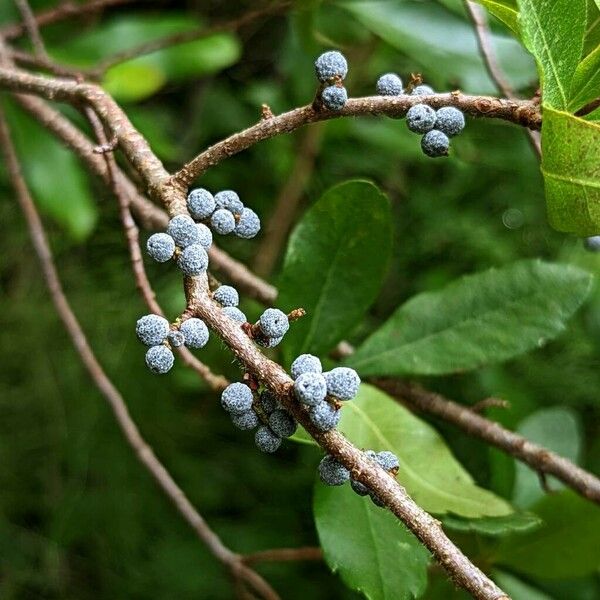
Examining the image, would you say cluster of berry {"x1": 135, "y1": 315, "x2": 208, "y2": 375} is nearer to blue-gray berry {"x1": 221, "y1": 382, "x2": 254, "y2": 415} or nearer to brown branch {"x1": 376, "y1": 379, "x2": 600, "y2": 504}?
blue-gray berry {"x1": 221, "y1": 382, "x2": 254, "y2": 415}

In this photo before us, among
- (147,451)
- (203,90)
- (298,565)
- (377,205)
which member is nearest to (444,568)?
(377,205)

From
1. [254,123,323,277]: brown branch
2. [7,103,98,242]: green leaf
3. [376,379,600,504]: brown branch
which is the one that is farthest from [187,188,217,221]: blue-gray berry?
[254,123,323,277]: brown branch

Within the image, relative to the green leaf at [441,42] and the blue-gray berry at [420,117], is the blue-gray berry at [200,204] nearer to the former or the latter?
the blue-gray berry at [420,117]

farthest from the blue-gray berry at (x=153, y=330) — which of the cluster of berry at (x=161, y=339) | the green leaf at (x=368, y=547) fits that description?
the green leaf at (x=368, y=547)

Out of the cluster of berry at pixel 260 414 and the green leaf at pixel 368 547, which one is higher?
the cluster of berry at pixel 260 414

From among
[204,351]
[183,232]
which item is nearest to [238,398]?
[183,232]

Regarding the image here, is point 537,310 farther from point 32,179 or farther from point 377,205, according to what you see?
point 32,179
